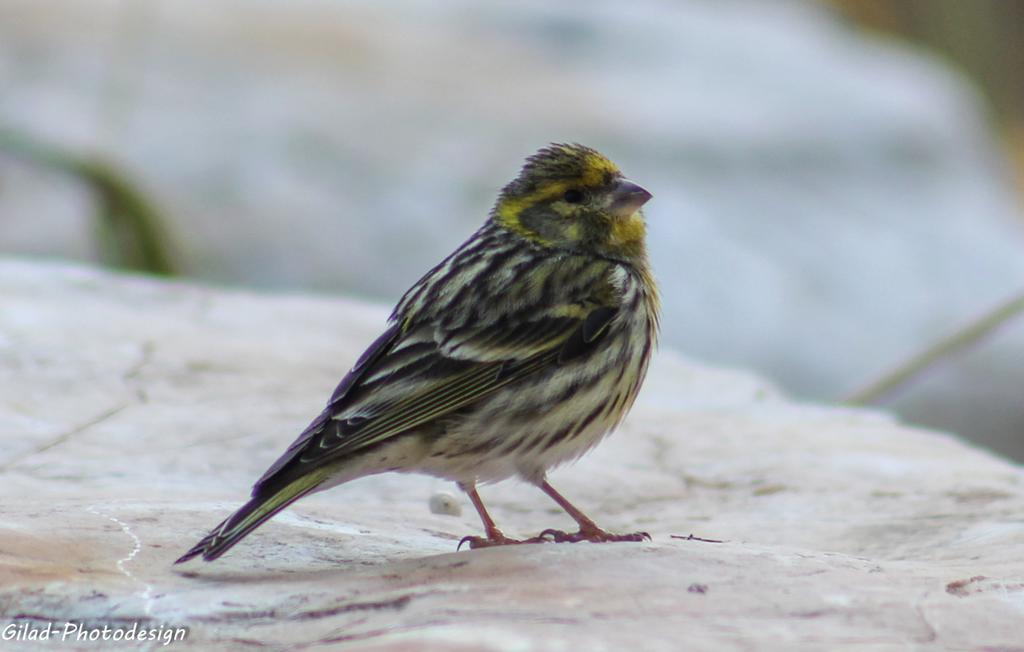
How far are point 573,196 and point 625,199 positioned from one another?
0.18m

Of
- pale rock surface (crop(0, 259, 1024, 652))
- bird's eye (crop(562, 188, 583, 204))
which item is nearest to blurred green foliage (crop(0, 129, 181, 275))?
pale rock surface (crop(0, 259, 1024, 652))

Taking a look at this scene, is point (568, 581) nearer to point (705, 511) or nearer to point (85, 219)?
point (705, 511)

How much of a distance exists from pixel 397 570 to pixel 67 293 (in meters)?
3.56

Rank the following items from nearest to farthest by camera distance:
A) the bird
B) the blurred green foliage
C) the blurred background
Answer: the bird < the blurred green foliage < the blurred background

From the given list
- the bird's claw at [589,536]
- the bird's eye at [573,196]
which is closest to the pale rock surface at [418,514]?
the bird's claw at [589,536]

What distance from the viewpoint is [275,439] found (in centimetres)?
568

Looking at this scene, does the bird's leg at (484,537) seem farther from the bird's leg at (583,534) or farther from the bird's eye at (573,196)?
the bird's eye at (573,196)

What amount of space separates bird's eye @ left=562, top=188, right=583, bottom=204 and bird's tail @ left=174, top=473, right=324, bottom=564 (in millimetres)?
1541

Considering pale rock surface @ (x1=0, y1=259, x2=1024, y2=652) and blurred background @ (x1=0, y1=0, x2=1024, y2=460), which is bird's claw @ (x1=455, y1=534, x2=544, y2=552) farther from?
blurred background @ (x1=0, y1=0, x2=1024, y2=460)

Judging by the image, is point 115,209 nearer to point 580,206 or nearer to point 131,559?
point 580,206

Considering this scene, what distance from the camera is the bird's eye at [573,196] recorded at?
5.27 m

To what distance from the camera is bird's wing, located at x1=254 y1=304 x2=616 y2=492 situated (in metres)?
4.26

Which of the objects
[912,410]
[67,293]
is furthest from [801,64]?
[67,293]

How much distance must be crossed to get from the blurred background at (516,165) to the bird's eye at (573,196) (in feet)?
11.3
